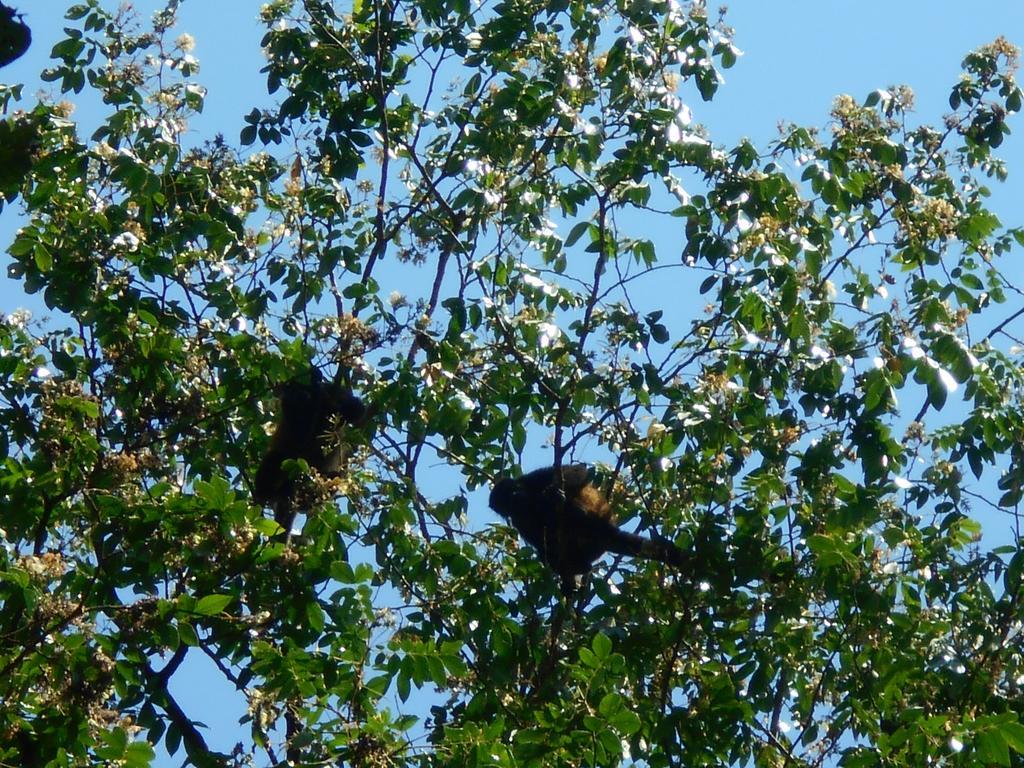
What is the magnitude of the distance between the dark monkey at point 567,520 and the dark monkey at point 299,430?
2.99ft

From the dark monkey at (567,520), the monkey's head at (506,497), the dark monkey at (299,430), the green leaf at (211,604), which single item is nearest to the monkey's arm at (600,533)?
the dark monkey at (567,520)

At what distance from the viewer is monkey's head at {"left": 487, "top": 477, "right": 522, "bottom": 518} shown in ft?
23.0

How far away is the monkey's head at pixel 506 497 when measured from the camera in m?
7.01

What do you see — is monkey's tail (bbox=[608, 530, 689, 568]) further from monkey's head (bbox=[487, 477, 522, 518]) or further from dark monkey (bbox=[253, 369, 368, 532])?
dark monkey (bbox=[253, 369, 368, 532])

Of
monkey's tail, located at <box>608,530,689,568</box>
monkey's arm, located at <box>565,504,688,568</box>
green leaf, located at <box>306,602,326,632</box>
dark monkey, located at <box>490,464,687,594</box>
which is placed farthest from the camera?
monkey's arm, located at <box>565,504,688,568</box>

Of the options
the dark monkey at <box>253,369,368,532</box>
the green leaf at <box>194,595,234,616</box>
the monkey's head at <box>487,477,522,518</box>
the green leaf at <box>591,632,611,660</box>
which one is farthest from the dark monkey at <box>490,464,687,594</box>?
the green leaf at <box>194,595,234,616</box>

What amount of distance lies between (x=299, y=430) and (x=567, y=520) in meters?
1.47

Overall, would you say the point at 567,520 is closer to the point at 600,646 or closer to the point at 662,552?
the point at 662,552

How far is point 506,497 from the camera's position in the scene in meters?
7.30

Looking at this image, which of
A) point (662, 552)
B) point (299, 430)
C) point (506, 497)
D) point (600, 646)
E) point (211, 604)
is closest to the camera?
point (211, 604)

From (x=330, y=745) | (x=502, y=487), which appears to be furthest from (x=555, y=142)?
(x=330, y=745)

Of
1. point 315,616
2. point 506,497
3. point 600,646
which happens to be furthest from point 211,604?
point 506,497

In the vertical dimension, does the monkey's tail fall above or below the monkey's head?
below

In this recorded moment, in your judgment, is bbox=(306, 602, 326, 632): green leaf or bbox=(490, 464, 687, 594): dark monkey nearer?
bbox=(306, 602, 326, 632): green leaf
